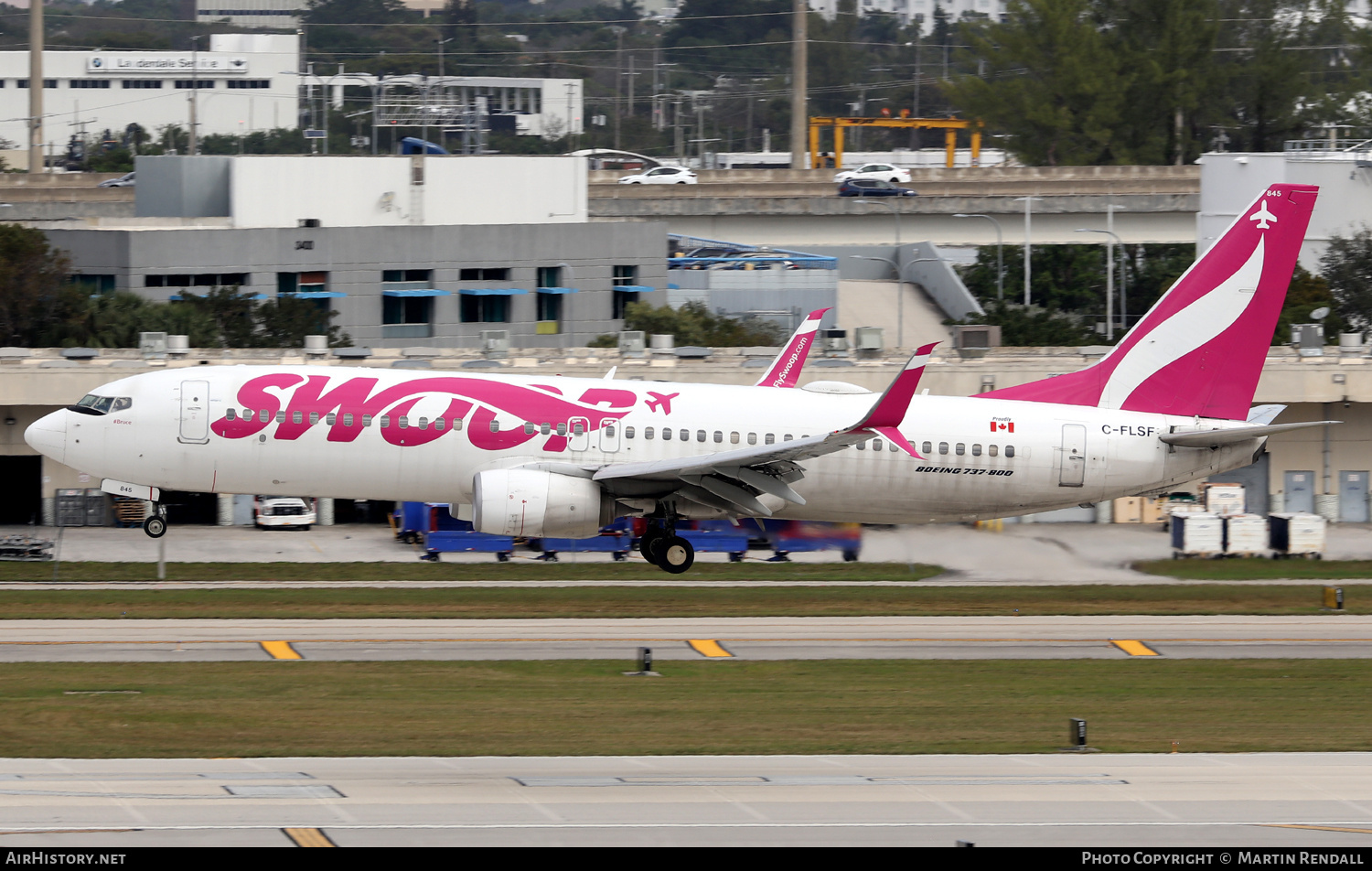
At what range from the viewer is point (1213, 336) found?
137 feet

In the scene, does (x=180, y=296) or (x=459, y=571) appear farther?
(x=180, y=296)

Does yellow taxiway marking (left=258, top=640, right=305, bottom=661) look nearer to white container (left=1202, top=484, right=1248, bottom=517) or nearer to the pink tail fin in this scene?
the pink tail fin

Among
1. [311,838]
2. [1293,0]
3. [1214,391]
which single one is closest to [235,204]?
[1214,391]

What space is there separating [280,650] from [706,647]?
32.0 ft

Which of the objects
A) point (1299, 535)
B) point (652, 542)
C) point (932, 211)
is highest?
point (932, 211)

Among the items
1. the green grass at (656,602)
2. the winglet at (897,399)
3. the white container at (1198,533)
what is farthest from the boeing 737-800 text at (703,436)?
the white container at (1198,533)

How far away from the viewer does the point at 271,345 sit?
80.8 metres

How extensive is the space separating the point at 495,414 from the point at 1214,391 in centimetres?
1849

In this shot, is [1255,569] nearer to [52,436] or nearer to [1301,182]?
[52,436]

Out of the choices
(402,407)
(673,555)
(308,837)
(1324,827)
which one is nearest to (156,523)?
(402,407)

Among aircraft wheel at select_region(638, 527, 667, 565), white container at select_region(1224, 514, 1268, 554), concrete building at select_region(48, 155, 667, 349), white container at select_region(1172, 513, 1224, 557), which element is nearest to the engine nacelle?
aircraft wheel at select_region(638, 527, 667, 565)

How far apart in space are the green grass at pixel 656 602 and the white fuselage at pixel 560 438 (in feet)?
14.7

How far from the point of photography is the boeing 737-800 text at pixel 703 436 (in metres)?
38.0

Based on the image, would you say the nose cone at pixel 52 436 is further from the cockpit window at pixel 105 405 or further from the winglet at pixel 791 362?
the winglet at pixel 791 362
